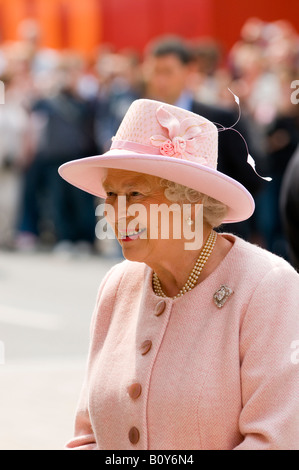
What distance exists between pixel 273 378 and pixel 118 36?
12.7 metres

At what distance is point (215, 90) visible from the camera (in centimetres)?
1077

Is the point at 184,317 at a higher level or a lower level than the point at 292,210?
higher

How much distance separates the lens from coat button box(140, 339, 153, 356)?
9.23 feet

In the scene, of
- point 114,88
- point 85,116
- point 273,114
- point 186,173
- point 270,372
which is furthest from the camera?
point 114,88

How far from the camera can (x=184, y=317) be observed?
280cm

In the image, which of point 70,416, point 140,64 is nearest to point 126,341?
point 70,416

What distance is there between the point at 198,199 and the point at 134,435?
0.71 metres

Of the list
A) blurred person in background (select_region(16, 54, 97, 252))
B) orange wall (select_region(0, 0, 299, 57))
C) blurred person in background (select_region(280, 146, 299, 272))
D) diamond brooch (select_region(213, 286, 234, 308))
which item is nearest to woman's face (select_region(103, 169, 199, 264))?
diamond brooch (select_region(213, 286, 234, 308))

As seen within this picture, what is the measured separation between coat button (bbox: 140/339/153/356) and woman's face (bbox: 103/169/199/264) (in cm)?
24

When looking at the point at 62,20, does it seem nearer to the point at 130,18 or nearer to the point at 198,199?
the point at 130,18

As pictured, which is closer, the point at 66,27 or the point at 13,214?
the point at 13,214

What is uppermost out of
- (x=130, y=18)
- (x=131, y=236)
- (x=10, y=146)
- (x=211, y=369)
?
(x=131, y=236)

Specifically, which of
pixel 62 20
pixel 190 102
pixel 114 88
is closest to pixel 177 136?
pixel 190 102

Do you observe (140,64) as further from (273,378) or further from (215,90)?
(273,378)
